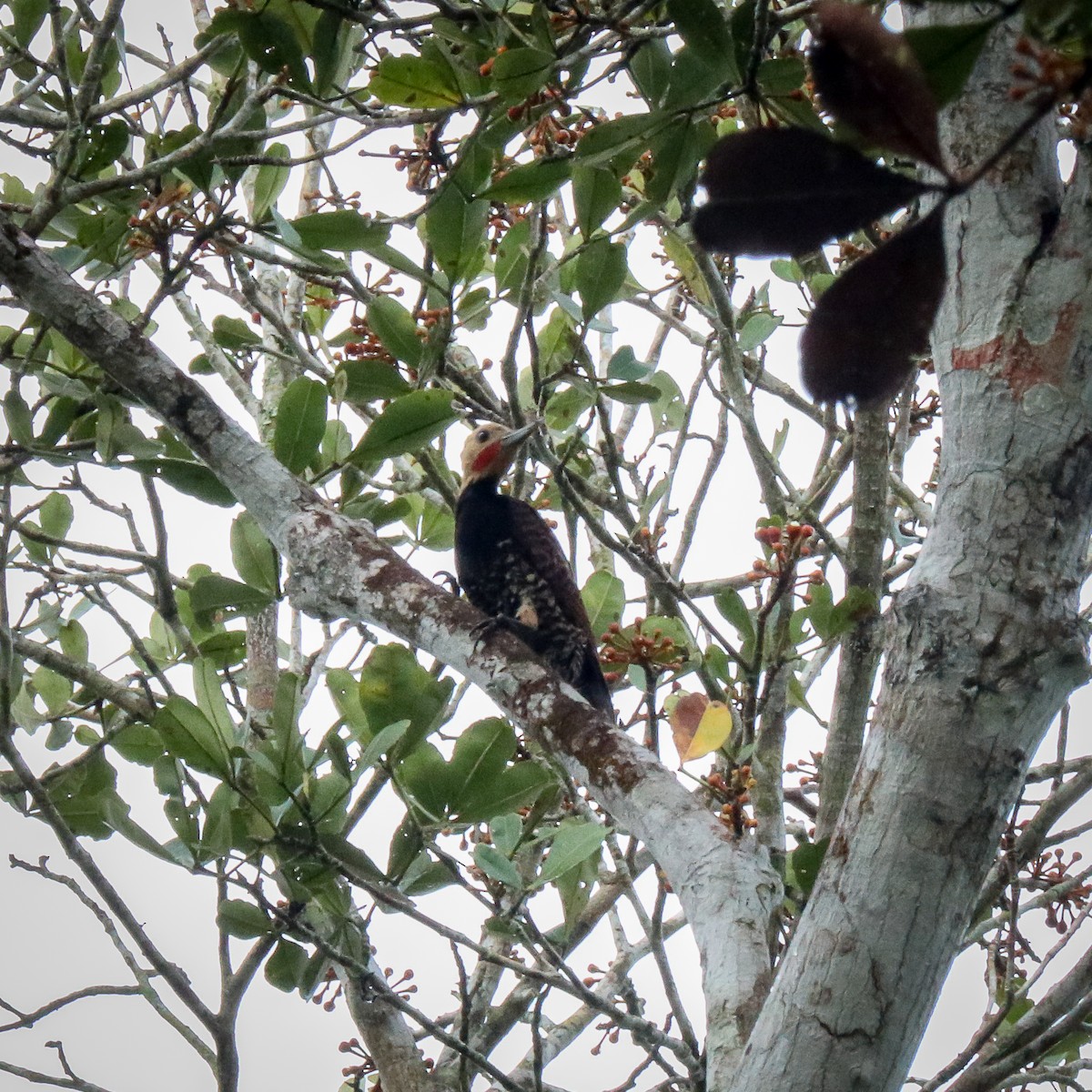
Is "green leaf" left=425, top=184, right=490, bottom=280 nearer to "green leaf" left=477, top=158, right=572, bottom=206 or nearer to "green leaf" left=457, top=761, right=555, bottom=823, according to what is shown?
"green leaf" left=477, top=158, right=572, bottom=206

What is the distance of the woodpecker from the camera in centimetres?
386

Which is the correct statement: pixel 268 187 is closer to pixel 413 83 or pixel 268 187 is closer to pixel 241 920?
pixel 413 83

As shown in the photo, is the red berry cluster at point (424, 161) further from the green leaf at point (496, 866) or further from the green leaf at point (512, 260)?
the green leaf at point (496, 866)

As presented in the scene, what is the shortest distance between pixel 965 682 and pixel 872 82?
3.12 ft

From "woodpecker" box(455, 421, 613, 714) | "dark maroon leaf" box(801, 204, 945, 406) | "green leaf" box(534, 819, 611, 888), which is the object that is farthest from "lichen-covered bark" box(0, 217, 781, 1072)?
"woodpecker" box(455, 421, 613, 714)

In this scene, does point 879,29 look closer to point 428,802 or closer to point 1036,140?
point 1036,140

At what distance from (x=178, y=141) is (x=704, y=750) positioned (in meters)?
1.72

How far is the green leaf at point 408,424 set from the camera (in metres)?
2.34

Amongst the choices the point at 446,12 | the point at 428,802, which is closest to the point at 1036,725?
the point at 428,802

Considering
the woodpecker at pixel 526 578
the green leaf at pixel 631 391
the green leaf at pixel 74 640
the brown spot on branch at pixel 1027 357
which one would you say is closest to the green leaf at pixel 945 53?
the brown spot on branch at pixel 1027 357

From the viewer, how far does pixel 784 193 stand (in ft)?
1.97

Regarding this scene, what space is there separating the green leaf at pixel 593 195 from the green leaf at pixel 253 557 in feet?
3.48

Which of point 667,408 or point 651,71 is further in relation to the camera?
point 667,408

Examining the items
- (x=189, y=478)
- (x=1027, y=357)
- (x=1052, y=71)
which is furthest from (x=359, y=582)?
(x=1052, y=71)
